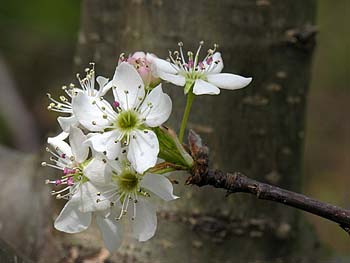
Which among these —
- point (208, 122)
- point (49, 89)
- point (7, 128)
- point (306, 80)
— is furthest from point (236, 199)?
point (49, 89)

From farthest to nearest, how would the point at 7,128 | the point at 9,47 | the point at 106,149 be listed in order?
the point at 9,47, the point at 7,128, the point at 106,149

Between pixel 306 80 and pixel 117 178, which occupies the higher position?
pixel 306 80

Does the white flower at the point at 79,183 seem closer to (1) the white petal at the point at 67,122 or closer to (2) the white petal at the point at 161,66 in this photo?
(1) the white petal at the point at 67,122

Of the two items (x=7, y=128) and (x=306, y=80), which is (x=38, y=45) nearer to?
(x=7, y=128)

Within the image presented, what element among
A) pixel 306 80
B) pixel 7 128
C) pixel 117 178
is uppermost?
pixel 306 80

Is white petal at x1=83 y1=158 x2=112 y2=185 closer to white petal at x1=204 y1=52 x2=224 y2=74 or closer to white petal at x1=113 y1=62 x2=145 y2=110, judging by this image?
white petal at x1=113 y1=62 x2=145 y2=110

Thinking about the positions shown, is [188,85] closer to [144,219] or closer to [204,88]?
[204,88]
